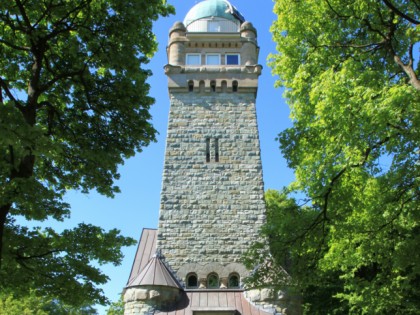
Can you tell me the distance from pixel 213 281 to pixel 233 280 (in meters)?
0.65

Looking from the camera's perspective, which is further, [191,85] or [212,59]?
[212,59]

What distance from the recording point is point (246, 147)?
1681 centimetres

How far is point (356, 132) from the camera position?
23.9 ft

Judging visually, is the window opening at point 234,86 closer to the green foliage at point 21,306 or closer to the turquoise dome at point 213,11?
the turquoise dome at point 213,11

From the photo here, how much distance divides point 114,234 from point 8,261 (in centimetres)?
191

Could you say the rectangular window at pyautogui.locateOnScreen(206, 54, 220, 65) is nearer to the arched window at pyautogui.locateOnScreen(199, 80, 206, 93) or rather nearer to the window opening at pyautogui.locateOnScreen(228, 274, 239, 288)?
the arched window at pyautogui.locateOnScreen(199, 80, 206, 93)

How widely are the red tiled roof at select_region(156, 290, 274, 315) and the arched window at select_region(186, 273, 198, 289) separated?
0.96 ft

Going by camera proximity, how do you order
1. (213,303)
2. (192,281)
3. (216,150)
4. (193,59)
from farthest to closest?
(193,59) → (216,150) → (192,281) → (213,303)

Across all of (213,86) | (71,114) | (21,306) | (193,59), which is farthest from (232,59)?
(21,306)

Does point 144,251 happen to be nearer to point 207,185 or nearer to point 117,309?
point 207,185

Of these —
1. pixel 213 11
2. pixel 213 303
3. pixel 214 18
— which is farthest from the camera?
pixel 213 11

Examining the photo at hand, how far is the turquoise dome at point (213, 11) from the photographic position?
20.9 meters

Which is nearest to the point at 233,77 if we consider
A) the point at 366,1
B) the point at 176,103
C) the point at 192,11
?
the point at 176,103

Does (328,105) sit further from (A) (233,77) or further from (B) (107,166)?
(A) (233,77)
